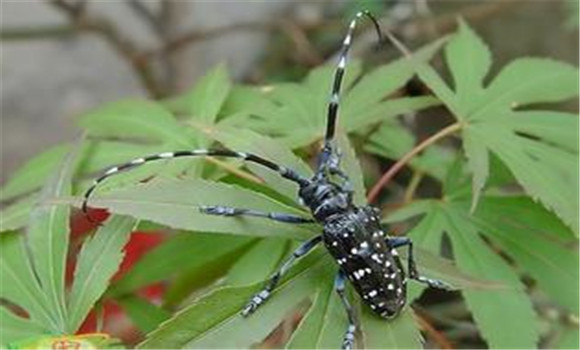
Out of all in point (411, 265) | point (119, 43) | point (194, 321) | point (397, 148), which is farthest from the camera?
point (119, 43)

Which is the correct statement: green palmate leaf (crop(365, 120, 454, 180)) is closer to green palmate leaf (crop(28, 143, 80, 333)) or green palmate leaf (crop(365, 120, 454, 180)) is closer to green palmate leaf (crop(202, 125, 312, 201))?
green palmate leaf (crop(202, 125, 312, 201))

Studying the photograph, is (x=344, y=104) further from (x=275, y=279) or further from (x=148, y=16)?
(x=148, y=16)

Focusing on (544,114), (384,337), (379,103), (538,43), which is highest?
(538,43)

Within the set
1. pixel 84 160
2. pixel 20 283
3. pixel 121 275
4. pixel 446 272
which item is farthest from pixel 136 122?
pixel 446 272

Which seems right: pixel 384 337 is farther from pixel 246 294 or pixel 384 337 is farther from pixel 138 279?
pixel 138 279

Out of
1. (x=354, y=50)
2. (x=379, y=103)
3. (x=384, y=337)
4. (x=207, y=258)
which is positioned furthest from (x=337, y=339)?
(x=354, y=50)

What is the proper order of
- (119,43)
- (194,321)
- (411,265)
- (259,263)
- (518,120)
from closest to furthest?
(194,321) < (411,265) < (259,263) < (518,120) < (119,43)

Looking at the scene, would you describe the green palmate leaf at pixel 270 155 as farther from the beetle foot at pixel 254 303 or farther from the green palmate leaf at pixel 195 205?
the beetle foot at pixel 254 303

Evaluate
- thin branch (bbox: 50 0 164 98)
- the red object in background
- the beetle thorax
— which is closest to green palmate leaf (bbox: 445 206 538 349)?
the beetle thorax
